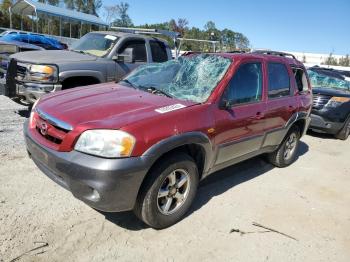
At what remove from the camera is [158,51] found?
27.0ft

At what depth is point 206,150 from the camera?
3.79 meters

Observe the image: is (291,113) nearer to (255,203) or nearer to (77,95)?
(255,203)

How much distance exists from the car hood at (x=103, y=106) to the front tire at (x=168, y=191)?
0.52m

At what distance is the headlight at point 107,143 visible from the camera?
3.00m

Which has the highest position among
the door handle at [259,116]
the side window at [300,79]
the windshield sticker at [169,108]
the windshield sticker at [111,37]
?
the windshield sticker at [111,37]

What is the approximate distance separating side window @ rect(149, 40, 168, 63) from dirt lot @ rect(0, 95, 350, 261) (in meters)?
3.82

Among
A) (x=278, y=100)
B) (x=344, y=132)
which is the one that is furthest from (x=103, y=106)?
(x=344, y=132)

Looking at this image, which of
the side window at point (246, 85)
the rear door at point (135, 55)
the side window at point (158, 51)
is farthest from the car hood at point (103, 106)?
the side window at point (158, 51)

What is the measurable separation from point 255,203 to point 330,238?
3.05 feet

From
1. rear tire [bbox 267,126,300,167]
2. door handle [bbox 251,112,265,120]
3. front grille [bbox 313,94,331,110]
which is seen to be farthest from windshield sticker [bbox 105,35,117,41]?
front grille [bbox 313,94,331,110]

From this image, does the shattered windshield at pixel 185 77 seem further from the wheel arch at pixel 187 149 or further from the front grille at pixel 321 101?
the front grille at pixel 321 101

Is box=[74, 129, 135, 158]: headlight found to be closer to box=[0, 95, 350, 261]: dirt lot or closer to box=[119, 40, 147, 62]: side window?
box=[0, 95, 350, 261]: dirt lot

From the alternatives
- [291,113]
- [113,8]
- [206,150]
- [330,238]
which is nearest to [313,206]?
[330,238]

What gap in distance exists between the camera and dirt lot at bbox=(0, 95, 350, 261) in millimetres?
3174
